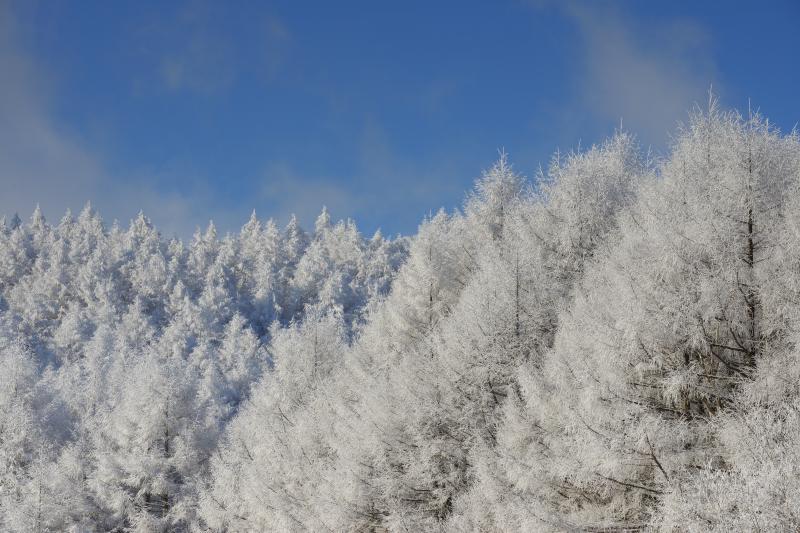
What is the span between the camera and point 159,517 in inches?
1147

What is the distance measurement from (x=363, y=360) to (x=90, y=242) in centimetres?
14485

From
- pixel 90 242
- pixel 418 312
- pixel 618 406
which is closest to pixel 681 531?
pixel 618 406

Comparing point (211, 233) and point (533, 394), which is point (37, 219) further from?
point (533, 394)

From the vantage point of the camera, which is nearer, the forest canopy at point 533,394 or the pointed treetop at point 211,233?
the forest canopy at point 533,394

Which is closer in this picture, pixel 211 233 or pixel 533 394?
pixel 533 394

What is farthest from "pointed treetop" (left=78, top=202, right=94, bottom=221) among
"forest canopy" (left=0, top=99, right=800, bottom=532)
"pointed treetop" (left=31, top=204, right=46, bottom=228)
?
"forest canopy" (left=0, top=99, right=800, bottom=532)

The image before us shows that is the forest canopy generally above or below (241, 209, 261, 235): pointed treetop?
below

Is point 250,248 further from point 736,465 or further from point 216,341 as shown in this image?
point 736,465

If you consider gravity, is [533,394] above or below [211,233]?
below

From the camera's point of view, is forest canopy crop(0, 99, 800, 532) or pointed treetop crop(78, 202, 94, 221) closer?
forest canopy crop(0, 99, 800, 532)

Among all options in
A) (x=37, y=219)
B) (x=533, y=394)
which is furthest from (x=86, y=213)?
(x=533, y=394)

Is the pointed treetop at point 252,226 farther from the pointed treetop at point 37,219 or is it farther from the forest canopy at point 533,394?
the forest canopy at point 533,394

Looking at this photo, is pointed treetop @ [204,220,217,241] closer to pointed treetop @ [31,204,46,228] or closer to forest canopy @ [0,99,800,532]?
pointed treetop @ [31,204,46,228]

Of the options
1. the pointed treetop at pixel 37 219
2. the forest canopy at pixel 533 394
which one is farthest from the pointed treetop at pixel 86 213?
the forest canopy at pixel 533 394
